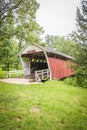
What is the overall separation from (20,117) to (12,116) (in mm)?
334

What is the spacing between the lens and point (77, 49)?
50.0ft

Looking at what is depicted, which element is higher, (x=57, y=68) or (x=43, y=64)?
(x=43, y=64)

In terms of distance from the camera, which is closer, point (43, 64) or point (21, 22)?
point (21, 22)

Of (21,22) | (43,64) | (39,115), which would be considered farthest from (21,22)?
(39,115)

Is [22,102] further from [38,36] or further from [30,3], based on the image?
[30,3]

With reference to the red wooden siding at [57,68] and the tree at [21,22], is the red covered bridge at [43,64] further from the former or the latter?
the tree at [21,22]

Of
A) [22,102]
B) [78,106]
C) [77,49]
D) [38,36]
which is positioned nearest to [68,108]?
[78,106]

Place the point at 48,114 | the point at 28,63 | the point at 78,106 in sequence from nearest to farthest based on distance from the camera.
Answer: the point at 48,114 < the point at 78,106 < the point at 28,63

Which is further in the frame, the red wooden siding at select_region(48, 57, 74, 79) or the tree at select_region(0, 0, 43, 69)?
the red wooden siding at select_region(48, 57, 74, 79)

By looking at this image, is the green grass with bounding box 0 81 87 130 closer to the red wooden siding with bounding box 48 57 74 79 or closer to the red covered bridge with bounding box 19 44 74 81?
the red covered bridge with bounding box 19 44 74 81

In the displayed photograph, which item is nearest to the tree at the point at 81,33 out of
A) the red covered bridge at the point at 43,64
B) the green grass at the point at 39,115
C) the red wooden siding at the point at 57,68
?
the red covered bridge at the point at 43,64

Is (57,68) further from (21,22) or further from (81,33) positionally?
(21,22)

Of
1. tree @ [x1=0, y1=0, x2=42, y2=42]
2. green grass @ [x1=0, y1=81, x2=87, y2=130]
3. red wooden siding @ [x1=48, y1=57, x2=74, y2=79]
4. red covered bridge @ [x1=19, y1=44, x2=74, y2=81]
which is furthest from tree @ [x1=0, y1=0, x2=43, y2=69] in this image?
green grass @ [x1=0, y1=81, x2=87, y2=130]

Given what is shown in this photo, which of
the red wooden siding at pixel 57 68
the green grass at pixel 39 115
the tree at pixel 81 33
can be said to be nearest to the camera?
the green grass at pixel 39 115
